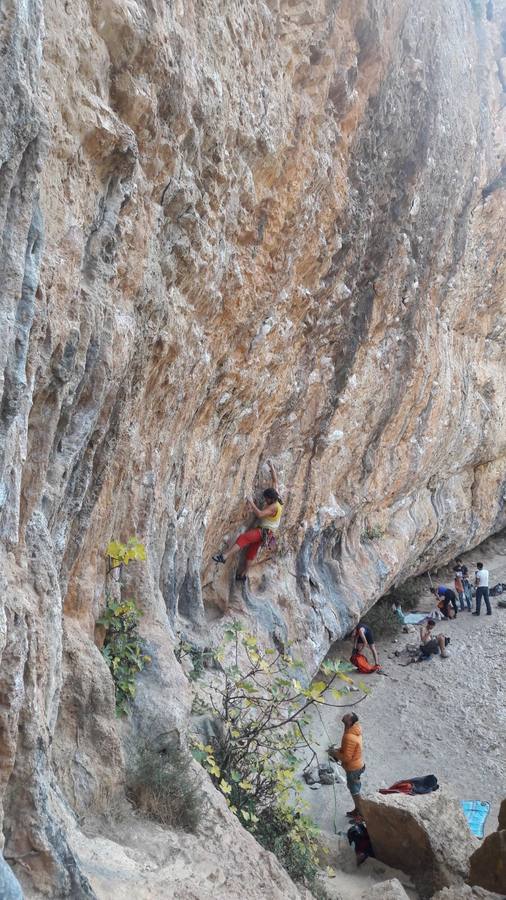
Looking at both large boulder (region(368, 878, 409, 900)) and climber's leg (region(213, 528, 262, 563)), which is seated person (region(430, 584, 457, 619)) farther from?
large boulder (region(368, 878, 409, 900))

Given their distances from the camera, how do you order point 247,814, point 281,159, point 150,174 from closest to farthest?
1. point 150,174
2. point 247,814
3. point 281,159

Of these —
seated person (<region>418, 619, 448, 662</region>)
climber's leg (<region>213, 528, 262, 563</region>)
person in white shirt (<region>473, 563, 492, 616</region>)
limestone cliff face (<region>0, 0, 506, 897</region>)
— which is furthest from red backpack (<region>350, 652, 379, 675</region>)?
person in white shirt (<region>473, 563, 492, 616</region>)

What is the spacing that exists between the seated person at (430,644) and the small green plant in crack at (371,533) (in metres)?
2.01

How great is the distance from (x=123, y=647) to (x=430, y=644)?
28.1ft

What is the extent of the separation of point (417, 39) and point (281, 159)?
3.72 metres

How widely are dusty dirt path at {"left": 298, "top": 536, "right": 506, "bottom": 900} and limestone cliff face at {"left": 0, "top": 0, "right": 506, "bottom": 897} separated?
1450 millimetres

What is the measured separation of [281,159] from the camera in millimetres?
5289

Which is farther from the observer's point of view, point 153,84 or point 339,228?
point 339,228

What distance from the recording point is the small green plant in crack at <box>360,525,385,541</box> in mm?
11531

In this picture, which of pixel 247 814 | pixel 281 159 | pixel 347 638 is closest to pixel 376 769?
pixel 347 638

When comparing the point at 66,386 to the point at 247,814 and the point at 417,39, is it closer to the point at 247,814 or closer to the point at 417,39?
the point at 247,814

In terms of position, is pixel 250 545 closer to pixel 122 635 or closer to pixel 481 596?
pixel 122 635

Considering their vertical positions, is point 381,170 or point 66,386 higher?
point 381,170

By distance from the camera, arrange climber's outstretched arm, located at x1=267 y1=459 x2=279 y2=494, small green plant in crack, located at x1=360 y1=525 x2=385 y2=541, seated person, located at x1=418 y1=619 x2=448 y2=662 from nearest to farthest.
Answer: climber's outstretched arm, located at x1=267 y1=459 x2=279 y2=494 < seated person, located at x1=418 y1=619 x2=448 y2=662 < small green plant in crack, located at x1=360 y1=525 x2=385 y2=541
